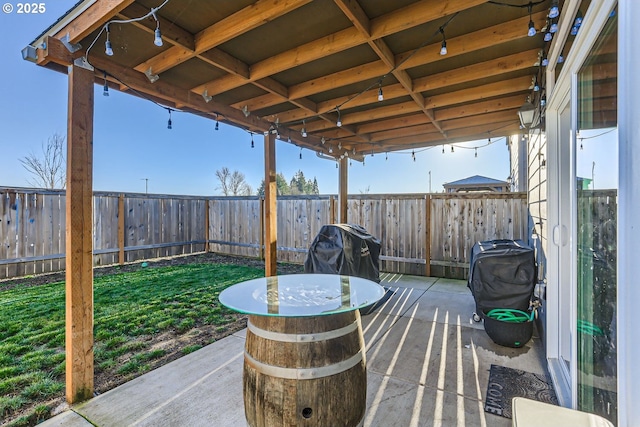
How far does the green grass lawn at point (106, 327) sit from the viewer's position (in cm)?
214

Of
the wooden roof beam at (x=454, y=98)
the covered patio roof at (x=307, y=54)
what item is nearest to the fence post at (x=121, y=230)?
the covered patio roof at (x=307, y=54)

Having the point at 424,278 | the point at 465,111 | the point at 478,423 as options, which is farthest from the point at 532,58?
the point at 424,278

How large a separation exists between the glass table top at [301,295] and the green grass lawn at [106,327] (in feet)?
4.52

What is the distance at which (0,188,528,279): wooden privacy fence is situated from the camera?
17.0ft

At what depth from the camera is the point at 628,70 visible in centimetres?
85

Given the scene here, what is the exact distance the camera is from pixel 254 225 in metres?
7.62

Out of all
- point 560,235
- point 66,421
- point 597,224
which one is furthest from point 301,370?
point 560,235

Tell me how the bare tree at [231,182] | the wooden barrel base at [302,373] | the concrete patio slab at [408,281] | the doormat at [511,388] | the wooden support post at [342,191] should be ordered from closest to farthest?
the wooden barrel base at [302,373]
the doormat at [511,388]
the concrete patio slab at [408,281]
the wooden support post at [342,191]
the bare tree at [231,182]

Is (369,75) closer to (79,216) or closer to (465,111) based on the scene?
(465,111)

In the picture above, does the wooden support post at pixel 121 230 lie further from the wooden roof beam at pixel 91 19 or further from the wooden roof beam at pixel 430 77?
the wooden roof beam at pixel 91 19

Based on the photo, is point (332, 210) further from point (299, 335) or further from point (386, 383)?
point (299, 335)

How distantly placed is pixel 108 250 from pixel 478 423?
7.23m

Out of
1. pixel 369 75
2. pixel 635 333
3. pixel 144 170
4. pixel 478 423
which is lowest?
pixel 478 423

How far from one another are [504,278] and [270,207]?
9.68 feet
